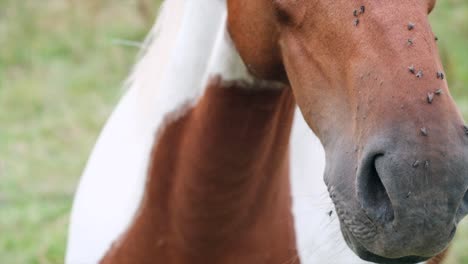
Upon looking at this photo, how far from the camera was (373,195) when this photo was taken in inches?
63.0

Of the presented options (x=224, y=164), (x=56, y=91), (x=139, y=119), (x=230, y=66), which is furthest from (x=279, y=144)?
(x=56, y=91)

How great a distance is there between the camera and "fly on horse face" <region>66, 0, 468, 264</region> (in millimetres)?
1568

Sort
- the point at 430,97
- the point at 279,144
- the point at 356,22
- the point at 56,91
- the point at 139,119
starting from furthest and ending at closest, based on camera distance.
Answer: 1. the point at 56,91
2. the point at 139,119
3. the point at 279,144
4. the point at 356,22
5. the point at 430,97

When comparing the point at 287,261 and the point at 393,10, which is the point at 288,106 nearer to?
the point at 287,261

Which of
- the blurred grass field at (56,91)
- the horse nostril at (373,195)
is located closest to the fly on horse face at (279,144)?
the horse nostril at (373,195)

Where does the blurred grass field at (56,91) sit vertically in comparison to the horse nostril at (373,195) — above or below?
above

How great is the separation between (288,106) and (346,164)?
0.63m

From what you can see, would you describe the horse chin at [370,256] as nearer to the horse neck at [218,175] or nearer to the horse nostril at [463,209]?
the horse nostril at [463,209]

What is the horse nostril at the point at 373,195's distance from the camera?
1585mm

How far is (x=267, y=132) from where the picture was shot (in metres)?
2.23

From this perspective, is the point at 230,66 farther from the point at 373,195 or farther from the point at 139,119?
the point at 373,195

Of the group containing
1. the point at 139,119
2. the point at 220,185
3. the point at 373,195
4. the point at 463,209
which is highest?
the point at 139,119

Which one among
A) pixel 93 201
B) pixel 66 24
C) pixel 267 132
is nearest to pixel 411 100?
pixel 267 132

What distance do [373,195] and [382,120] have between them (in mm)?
139
